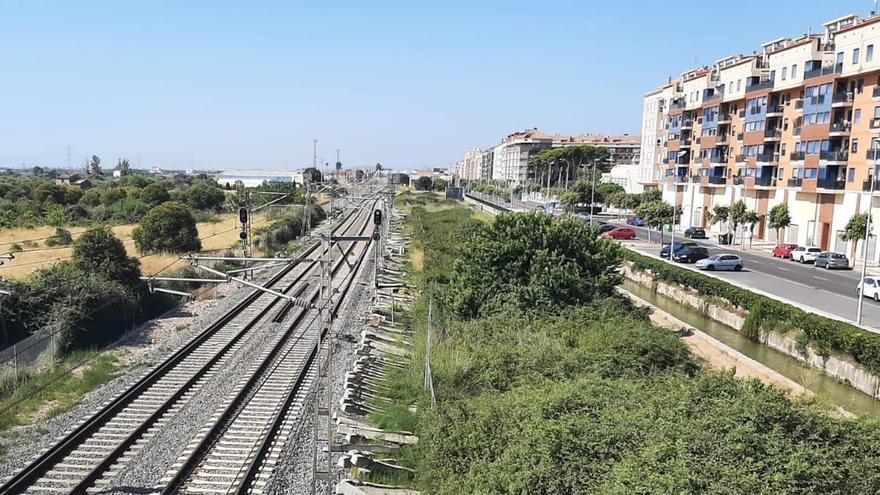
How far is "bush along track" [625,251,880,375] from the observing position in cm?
1847

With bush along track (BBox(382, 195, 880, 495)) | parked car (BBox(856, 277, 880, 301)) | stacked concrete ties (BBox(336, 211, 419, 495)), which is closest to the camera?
bush along track (BBox(382, 195, 880, 495))

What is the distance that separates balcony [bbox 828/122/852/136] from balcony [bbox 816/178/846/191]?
2.76 metres

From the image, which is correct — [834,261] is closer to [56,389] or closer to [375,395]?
[375,395]

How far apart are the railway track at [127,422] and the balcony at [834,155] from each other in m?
36.7

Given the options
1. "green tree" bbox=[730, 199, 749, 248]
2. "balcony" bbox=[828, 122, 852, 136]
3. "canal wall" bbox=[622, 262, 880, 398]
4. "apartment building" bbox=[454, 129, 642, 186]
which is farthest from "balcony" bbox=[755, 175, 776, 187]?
"apartment building" bbox=[454, 129, 642, 186]

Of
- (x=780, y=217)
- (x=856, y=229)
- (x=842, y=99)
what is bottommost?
(x=856, y=229)

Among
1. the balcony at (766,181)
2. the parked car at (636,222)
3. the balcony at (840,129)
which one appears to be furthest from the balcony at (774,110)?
the parked car at (636,222)

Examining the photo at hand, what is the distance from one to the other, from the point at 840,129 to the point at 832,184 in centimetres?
332

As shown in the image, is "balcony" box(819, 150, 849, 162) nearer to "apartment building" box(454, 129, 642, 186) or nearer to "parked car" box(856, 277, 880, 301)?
"parked car" box(856, 277, 880, 301)

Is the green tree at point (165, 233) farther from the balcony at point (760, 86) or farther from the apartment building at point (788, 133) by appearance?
the balcony at point (760, 86)

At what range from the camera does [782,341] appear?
73.6 feet

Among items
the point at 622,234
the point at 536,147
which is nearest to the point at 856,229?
the point at 622,234

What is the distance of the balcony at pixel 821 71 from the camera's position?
4241 centimetres

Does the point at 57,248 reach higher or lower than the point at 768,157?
lower
